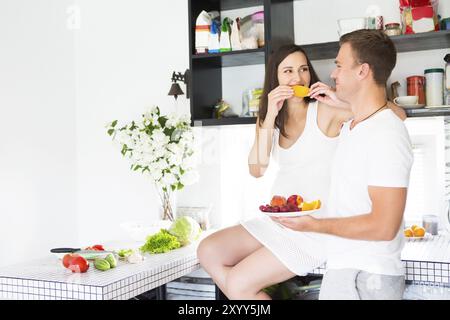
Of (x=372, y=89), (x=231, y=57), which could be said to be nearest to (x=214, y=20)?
(x=231, y=57)

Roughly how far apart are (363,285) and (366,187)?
0.21 metres

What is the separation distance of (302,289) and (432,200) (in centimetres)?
53

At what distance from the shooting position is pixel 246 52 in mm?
1842

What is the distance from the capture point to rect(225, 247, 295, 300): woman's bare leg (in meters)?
1.37

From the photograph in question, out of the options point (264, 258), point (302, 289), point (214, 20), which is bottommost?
point (302, 289)

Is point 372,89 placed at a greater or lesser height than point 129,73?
lesser

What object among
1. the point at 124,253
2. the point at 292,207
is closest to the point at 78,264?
the point at 124,253

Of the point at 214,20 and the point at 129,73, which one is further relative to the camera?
the point at 129,73

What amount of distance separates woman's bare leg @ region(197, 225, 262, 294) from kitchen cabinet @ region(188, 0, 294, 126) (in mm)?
459

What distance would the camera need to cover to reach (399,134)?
1130 mm

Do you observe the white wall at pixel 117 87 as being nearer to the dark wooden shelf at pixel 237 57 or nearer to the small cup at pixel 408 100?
the dark wooden shelf at pixel 237 57

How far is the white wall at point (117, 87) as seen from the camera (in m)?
2.20
